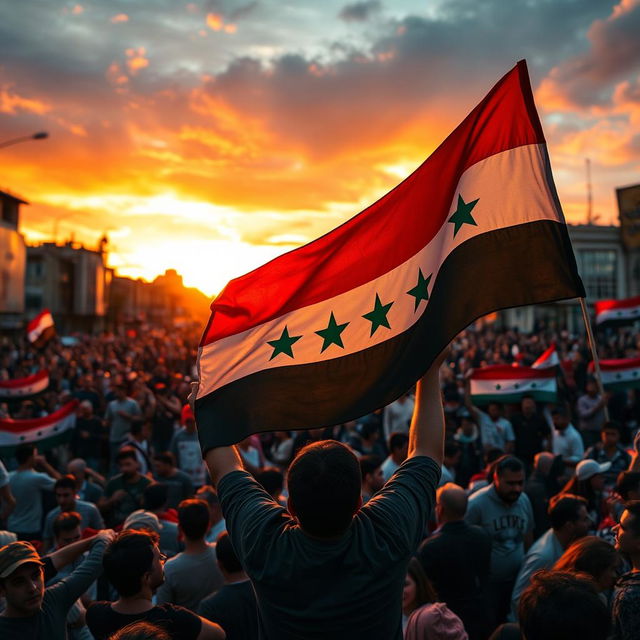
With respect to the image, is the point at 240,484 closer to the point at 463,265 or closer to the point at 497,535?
the point at 463,265

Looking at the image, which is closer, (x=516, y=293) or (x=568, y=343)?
(x=516, y=293)

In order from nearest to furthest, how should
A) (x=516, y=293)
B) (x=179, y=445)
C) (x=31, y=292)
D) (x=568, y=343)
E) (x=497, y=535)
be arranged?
1. (x=516, y=293)
2. (x=497, y=535)
3. (x=179, y=445)
4. (x=568, y=343)
5. (x=31, y=292)

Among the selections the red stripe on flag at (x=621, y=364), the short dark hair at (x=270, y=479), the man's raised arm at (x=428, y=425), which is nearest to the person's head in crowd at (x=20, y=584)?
the man's raised arm at (x=428, y=425)

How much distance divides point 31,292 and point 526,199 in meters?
86.7

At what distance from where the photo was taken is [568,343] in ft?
84.9

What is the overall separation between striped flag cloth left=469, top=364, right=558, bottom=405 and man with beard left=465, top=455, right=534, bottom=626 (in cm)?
522

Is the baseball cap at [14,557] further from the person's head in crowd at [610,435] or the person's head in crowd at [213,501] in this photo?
the person's head in crowd at [610,435]

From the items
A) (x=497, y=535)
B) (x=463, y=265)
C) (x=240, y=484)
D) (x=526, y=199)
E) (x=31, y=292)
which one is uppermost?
(x=31, y=292)

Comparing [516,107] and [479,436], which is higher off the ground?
[516,107]

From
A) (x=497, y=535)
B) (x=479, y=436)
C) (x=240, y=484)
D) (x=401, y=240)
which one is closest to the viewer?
(x=240, y=484)

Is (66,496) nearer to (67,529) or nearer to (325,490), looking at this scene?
(67,529)

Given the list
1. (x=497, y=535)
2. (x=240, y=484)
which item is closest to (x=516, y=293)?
(x=240, y=484)

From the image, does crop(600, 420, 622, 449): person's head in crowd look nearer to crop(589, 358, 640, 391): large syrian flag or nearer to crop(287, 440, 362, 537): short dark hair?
crop(589, 358, 640, 391): large syrian flag

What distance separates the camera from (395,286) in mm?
Answer: 3613
